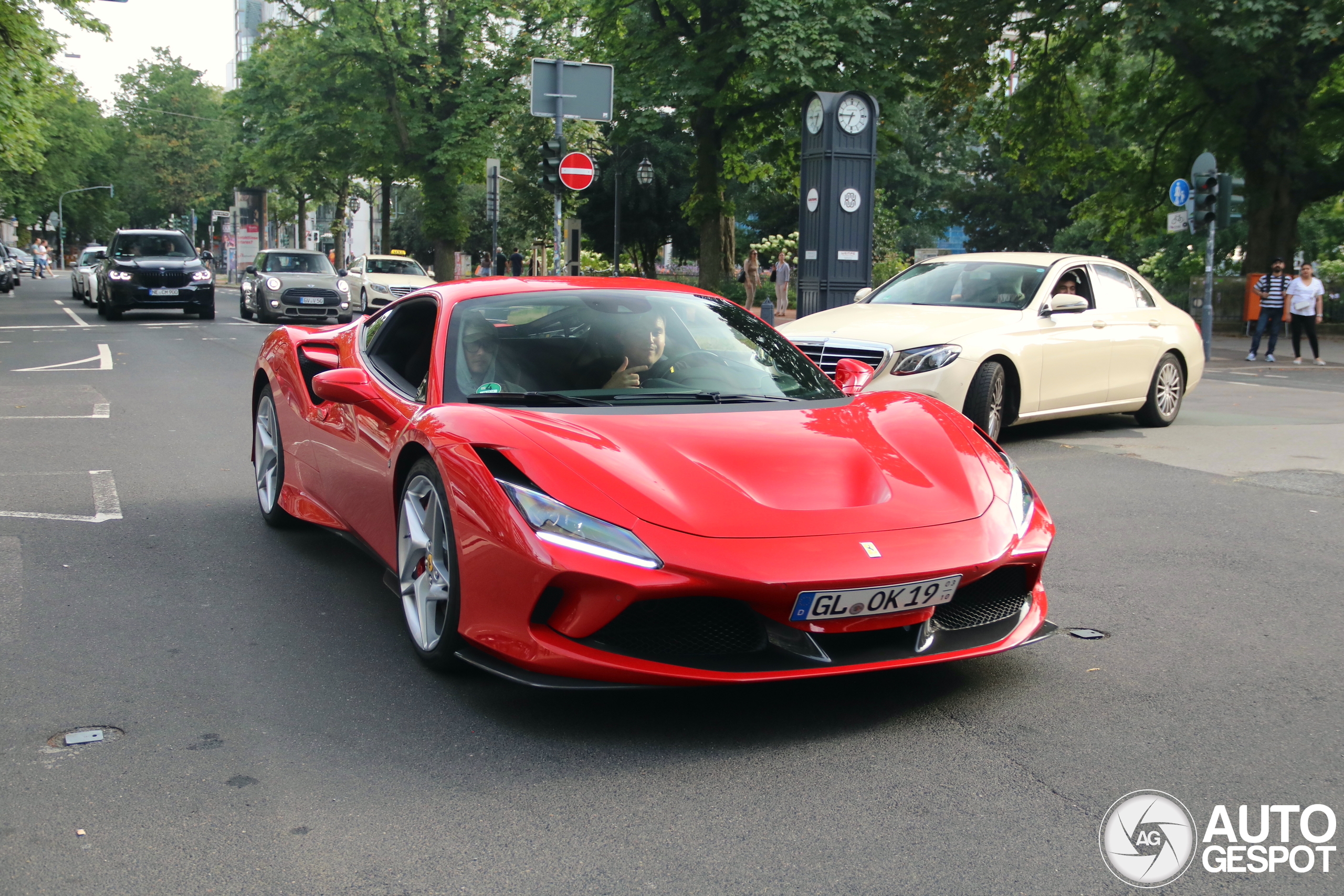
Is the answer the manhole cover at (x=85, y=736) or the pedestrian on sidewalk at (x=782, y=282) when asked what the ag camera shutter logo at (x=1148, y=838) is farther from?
the pedestrian on sidewalk at (x=782, y=282)

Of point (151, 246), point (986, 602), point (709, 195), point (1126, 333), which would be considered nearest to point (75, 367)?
point (1126, 333)

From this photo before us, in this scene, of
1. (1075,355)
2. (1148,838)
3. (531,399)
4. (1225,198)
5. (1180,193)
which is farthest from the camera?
(1180,193)

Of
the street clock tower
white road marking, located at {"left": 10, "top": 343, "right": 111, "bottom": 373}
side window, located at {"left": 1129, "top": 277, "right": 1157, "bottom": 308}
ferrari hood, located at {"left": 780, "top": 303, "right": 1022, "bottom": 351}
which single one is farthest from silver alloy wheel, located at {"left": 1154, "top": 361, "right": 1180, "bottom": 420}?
white road marking, located at {"left": 10, "top": 343, "right": 111, "bottom": 373}

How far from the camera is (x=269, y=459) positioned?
6.37 m

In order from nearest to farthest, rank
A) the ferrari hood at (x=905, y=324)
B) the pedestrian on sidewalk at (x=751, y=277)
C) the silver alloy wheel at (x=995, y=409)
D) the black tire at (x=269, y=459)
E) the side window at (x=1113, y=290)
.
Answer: the black tire at (x=269, y=459) < the silver alloy wheel at (x=995, y=409) < the ferrari hood at (x=905, y=324) < the side window at (x=1113, y=290) < the pedestrian on sidewalk at (x=751, y=277)

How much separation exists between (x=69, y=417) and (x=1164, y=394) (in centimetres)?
926

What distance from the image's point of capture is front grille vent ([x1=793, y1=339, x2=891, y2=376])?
9.24 m

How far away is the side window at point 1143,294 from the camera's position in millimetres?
10914

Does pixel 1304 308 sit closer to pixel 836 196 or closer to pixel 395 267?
pixel 836 196

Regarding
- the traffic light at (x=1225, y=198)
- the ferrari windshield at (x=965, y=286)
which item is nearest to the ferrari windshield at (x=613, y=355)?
the ferrari windshield at (x=965, y=286)

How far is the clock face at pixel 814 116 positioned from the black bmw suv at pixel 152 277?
1426 cm

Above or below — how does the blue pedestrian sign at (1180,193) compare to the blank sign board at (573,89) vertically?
below

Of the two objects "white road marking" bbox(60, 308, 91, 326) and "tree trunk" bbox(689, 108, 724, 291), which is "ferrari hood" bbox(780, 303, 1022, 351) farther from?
"white road marking" bbox(60, 308, 91, 326)

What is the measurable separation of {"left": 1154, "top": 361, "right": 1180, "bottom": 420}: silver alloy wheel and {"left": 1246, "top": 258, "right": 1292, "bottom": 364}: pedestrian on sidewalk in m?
10.2
